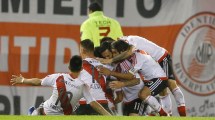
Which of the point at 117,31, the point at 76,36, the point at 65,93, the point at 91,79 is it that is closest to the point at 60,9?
the point at 76,36

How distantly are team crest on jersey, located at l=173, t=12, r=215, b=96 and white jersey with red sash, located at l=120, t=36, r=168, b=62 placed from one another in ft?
6.07

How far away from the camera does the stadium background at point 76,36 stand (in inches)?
632

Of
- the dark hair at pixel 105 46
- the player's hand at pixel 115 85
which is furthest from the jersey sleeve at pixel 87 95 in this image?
the dark hair at pixel 105 46

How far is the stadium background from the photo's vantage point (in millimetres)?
16062

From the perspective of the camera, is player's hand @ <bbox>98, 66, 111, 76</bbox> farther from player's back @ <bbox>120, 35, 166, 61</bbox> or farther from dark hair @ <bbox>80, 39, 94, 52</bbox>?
player's back @ <bbox>120, 35, 166, 61</bbox>

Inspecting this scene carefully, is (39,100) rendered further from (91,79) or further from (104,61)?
(91,79)

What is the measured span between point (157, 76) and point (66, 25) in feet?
8.35

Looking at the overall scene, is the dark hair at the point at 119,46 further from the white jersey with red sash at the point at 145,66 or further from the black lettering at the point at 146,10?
the black lettering at the point at 146,10

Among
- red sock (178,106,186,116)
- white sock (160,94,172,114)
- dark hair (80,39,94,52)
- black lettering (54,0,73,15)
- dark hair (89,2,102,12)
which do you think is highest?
dark hair (89,2,102,12)

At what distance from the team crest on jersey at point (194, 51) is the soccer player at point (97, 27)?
162cm

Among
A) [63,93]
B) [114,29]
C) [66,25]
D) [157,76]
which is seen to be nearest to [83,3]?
[66,25]

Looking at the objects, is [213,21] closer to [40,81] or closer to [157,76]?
[157,76]

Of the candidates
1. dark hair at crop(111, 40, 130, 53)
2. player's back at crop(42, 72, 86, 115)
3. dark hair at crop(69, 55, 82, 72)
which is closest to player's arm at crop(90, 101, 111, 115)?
player's back at crop(42, 72, 86, 115)

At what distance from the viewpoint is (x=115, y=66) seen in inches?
541
